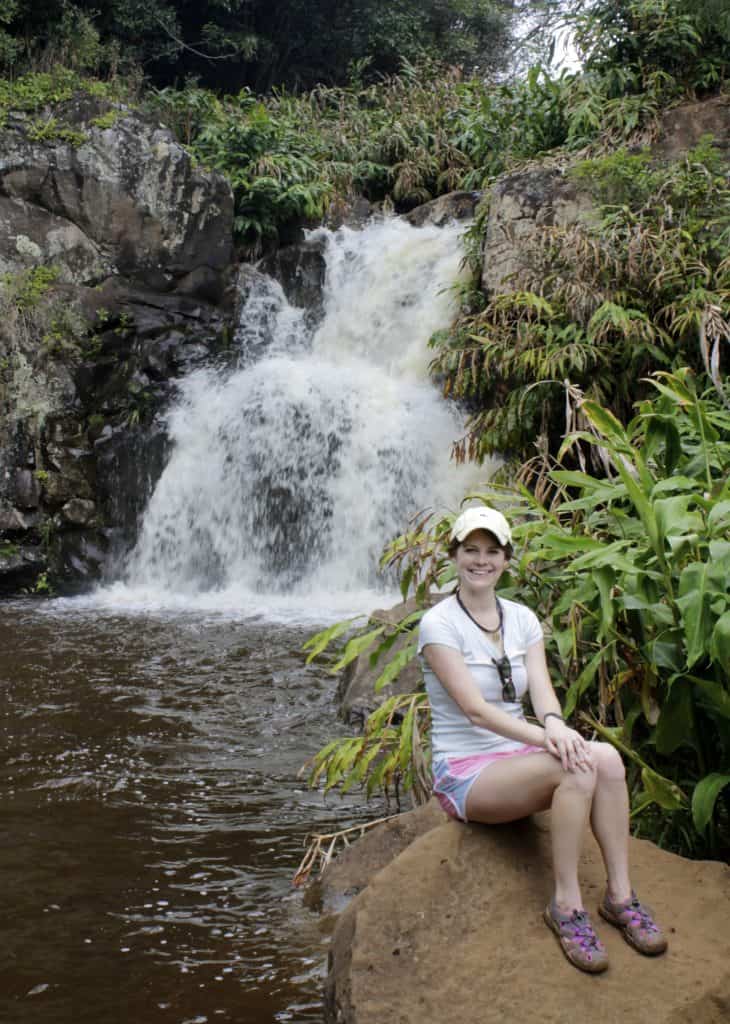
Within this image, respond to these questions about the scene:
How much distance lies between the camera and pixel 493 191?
10.2 meters

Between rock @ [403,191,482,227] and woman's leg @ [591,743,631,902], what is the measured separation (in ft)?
36.0

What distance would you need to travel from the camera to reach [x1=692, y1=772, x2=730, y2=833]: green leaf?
264 centimetres

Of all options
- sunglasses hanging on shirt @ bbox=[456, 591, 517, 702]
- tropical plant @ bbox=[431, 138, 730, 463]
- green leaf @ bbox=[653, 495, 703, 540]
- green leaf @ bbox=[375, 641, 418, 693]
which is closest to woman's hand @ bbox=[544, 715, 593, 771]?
sunglasses hanging on shirt @ bbox=[456, 591, 517, 702]

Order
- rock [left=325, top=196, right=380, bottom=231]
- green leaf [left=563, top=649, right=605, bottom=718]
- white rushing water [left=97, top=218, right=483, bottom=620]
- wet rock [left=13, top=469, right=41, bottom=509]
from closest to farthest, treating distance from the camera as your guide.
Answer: green leaf [left=563, top=649, right=605, bottom=718] < white rushing water [left=97, top=218, right=483, bottom=620] < wet rock [left=13, top=469, right=41, bottom=509] < rock [left=325, top=196, right=380, bottom=231]

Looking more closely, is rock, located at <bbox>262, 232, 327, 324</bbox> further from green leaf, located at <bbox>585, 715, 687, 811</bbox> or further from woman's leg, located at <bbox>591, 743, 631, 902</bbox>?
woman's leg, located at <bbox>591, 743, 631, 902</bbox>

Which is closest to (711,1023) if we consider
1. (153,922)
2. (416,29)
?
(153,922)

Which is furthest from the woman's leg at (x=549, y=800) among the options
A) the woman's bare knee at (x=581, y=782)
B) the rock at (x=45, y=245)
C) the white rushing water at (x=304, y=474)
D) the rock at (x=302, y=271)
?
the rock at (x=302, y=271)

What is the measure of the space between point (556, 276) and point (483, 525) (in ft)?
22.2

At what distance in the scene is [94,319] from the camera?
36.2ft

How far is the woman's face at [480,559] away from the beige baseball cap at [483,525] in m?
0.02

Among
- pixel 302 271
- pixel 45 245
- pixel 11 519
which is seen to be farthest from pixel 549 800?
pixel 302 271

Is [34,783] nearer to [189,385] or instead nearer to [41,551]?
[41,551]

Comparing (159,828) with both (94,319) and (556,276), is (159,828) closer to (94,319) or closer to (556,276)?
(556,276)

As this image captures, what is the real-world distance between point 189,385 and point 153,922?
335 inches
